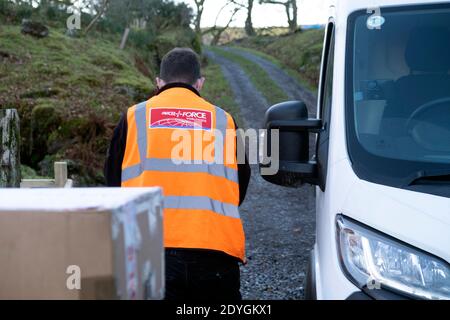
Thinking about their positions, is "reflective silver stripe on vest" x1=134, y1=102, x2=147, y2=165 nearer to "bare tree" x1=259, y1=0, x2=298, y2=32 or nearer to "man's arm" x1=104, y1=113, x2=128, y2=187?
"man's arm" x1=104, y1=113, x2=128, y2=187

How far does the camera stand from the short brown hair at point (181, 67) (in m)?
3.00

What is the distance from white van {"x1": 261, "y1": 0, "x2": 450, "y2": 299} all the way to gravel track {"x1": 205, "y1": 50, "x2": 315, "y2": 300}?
213cm

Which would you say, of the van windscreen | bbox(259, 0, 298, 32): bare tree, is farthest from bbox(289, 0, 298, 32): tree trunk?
the van windscreen

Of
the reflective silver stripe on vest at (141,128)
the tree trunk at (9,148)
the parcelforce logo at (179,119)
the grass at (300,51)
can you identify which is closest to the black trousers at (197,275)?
the reflective silver stripe on vest at (141,128)

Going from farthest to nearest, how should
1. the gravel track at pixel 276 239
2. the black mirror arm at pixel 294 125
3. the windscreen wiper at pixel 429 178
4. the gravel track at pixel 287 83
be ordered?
the gravel track at pixel 287 83 < the gravel track at pixel 276 239 < the black mirror arm at pixel 294 125 < the windscreen wiper at pixel 429 178

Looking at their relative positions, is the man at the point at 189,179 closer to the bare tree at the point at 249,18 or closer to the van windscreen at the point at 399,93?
the van windscreen at the point at 399,93

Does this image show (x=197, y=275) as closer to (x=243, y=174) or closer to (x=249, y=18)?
(x=243, y=174)

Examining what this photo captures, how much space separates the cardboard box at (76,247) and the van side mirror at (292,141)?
52.2 inches

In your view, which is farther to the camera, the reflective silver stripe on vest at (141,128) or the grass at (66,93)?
the grass at (66,93)

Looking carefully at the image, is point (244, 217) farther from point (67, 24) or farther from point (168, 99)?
point (67, 24)

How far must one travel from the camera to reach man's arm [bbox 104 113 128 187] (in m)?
2.87

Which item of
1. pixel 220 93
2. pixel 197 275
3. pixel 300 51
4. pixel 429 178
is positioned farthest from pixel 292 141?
pixel 300 51
